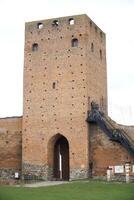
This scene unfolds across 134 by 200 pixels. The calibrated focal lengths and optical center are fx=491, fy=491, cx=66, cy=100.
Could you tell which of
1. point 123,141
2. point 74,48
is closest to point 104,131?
point 123,141

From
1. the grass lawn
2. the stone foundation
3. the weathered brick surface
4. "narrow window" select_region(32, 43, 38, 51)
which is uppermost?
"narrow window" select_region(32, 43, 38, 51)

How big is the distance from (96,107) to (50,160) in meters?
4.44

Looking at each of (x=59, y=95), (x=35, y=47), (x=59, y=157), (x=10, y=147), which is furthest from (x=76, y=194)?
(x=35, y=47)

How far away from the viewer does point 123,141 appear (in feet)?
93.5

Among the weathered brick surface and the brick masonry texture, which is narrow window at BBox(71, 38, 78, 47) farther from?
the weathered brick surface

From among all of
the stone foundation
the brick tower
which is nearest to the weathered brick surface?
the brick tower

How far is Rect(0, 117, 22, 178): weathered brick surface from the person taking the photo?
32.2 m

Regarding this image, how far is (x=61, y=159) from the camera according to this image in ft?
103

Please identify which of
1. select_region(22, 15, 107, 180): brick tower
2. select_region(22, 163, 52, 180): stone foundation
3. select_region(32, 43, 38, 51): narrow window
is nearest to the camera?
select_region(22, 15, 107, 180): brick tower

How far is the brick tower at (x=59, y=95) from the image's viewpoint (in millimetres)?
30016

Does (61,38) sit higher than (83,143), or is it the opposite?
(61,38)

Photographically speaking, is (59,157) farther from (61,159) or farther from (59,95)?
(59,95)

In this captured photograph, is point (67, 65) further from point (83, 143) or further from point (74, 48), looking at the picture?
point (83, 143)

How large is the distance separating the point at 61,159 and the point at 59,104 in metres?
3.63
